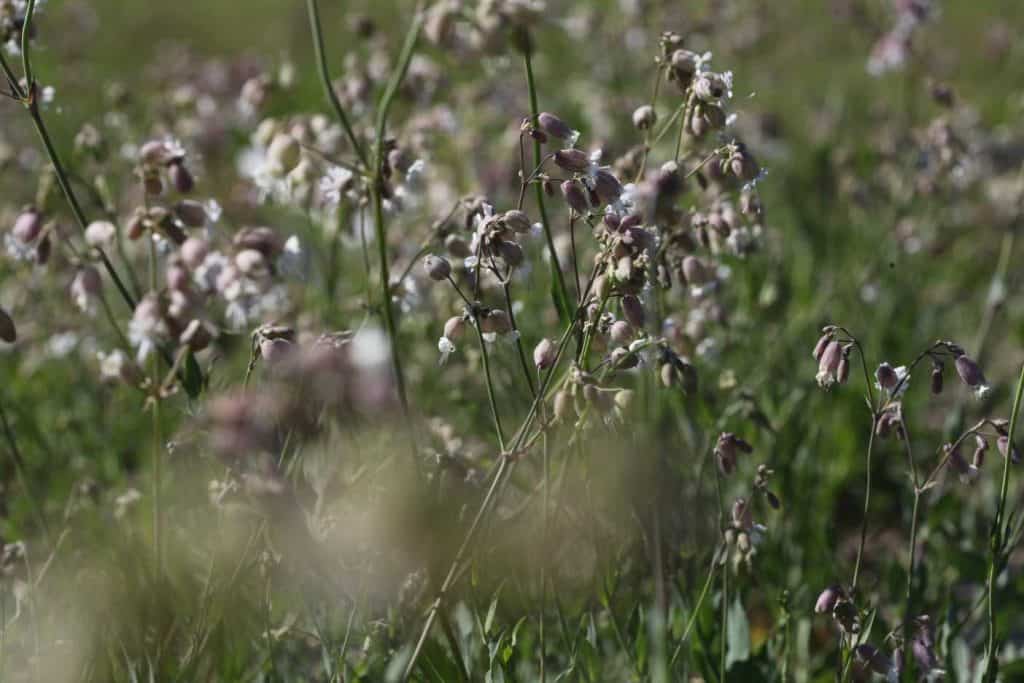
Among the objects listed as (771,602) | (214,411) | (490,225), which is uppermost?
(490,225)

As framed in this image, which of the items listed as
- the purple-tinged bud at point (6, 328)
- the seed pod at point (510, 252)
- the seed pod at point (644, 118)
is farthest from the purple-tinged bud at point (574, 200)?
the purple-tinged bud at point (6, 328)

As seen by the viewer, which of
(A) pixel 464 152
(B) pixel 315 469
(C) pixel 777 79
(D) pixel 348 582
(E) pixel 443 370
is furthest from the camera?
(C) pixel 777 79

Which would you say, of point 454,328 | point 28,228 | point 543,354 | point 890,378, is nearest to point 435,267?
point 454,328

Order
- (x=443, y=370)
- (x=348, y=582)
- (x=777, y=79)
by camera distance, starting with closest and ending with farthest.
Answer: (x=348, y=582) → (x=443, y=370) → (x=777, y=79)

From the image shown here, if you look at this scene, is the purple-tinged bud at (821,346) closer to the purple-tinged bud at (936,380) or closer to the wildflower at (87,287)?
the purple-tinged bud at (936,380)

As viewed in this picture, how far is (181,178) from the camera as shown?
7.90 feet

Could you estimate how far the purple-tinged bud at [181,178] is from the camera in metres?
2.40

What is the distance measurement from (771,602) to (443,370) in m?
1.58

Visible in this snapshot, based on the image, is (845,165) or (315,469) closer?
(315,469)

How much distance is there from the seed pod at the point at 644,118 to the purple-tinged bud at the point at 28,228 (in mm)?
1279

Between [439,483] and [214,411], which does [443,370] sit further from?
[214,411]

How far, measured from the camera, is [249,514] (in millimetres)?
2143

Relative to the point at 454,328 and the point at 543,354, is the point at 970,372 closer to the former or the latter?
the point at 543,354

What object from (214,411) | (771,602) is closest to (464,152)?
(771,602)
